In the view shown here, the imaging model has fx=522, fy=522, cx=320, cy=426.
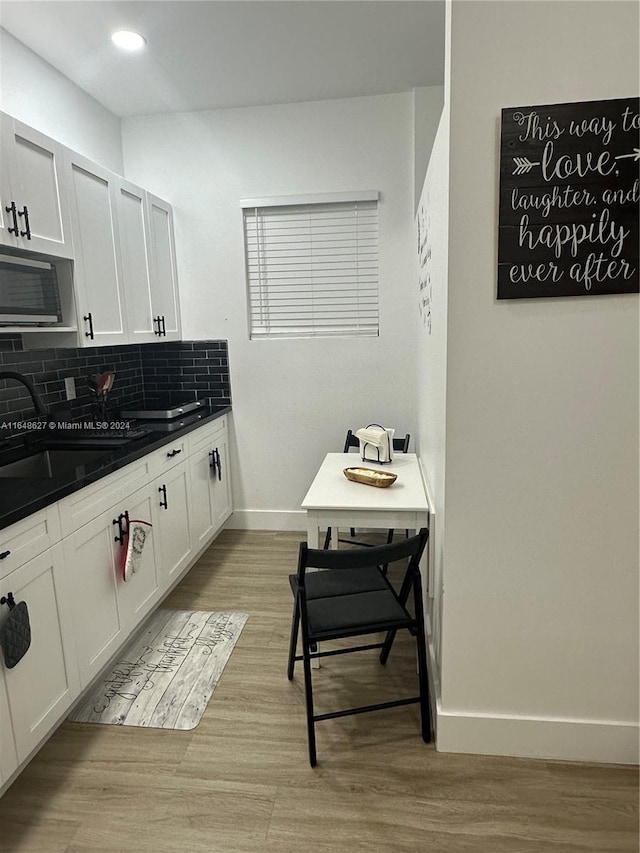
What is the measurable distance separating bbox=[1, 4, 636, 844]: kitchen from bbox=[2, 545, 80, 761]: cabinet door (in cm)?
129

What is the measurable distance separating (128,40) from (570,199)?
2.34 meters

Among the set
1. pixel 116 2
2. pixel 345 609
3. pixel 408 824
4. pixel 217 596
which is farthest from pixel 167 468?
pixel 116 2

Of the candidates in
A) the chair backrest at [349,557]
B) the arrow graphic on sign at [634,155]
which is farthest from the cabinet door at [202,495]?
the arrow graphic on sign at [634,155]

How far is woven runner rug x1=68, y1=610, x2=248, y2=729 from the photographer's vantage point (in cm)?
206

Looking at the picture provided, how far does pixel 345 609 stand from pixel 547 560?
0.73 meters

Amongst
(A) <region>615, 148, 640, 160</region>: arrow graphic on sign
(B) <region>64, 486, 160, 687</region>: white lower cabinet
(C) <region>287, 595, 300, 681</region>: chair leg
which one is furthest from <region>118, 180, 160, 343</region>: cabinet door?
(A) <region>615, 148, 640, 160</region>: arrow graphic on sign

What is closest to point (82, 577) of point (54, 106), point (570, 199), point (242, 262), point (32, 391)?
point (32, 391)

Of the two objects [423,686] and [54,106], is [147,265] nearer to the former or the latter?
[54,106]

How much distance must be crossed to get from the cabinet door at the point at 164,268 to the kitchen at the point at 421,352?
0.09 m

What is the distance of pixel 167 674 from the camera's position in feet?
7.52

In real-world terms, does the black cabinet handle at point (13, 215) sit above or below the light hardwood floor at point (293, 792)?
above

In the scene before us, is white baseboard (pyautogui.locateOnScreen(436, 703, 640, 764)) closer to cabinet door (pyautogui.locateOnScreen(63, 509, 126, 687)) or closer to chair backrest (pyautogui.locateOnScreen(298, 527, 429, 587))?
chair backrest (pyautogui.locateOnScreen(298, 527, 429, 587))

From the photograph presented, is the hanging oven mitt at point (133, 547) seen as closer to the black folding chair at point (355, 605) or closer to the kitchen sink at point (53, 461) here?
the kitchen sink at point (53, 461)

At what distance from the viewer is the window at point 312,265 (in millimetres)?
3486
